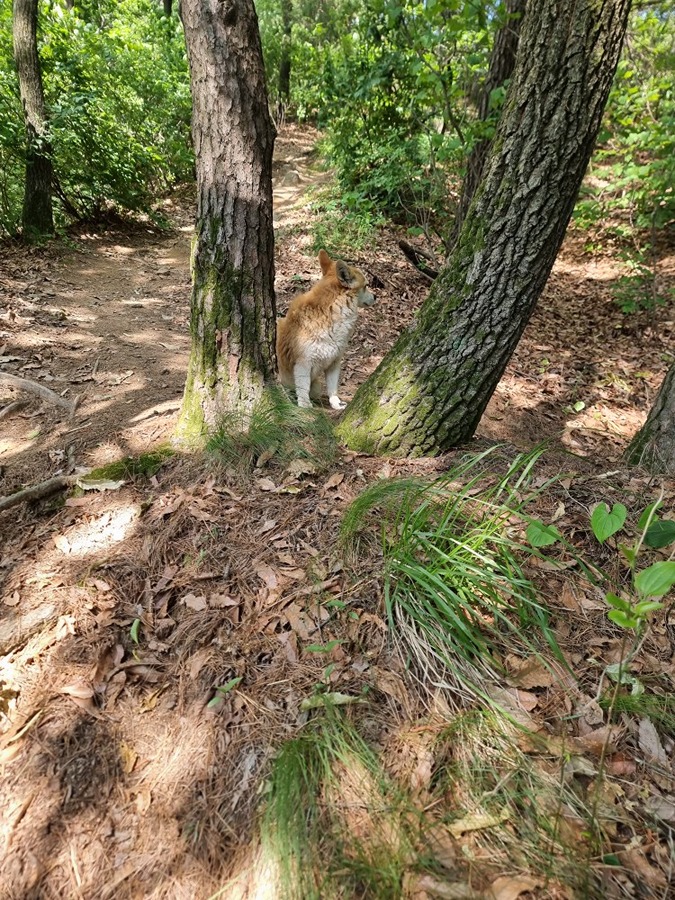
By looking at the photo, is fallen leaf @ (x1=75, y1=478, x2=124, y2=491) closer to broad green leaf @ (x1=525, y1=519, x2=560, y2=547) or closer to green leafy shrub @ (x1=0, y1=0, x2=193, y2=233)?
broad green leaf @ (x1=525, y1=519, x2=560, y2=547)

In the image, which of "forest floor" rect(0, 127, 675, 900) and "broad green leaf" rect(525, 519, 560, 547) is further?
"broad green leaf" rect(525, 519, 560, 547)

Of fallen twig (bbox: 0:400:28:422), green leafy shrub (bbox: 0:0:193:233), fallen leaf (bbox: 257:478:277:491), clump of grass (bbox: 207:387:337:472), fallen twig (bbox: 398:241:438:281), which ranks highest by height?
green leafy shrub (bbox: 0:0:193:233)

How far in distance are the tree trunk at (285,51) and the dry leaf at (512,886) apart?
2481 centimetres

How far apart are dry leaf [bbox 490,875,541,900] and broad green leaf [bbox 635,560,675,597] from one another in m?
0.83

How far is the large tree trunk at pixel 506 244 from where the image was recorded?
217 cm

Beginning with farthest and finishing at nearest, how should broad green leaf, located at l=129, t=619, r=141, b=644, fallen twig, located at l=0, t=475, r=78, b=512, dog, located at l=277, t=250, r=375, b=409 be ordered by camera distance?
dog, located at l=277, t=250, r=375, b=409, fallen twig, located at l=0, t=475, r=78, b=512, broad green leaf, located at l=129, t=619, r=141, b=644

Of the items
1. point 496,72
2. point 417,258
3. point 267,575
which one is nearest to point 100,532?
point 267,575

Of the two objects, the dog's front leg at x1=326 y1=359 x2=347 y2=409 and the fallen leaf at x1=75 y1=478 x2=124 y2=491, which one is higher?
the dog's front leg at x1=326 y1=359 x2=347 y2=409

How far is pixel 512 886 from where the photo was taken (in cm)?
121

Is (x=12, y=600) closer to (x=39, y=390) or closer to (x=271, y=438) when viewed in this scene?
(x=271, y=438)

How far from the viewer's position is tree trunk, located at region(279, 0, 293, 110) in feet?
63.1

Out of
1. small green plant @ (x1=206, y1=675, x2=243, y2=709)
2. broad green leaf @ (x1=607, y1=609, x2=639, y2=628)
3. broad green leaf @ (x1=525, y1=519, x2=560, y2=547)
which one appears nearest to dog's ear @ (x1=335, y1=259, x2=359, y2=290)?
broad green leaf @ (x1=525, y1=519, x2=560, y2=547)

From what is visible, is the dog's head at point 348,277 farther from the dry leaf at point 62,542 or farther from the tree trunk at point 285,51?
the tree trunk at point 285,51

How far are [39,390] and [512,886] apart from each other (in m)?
4.75
